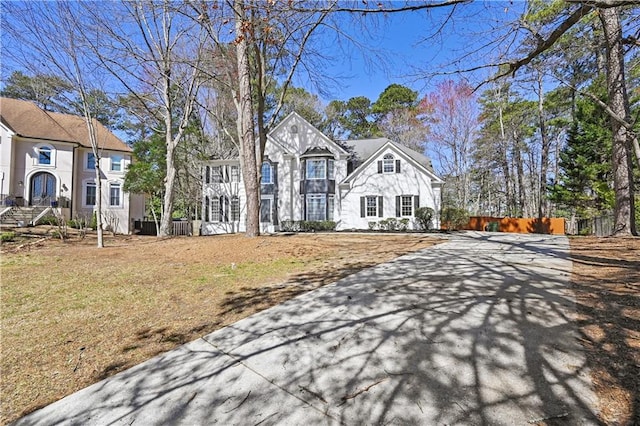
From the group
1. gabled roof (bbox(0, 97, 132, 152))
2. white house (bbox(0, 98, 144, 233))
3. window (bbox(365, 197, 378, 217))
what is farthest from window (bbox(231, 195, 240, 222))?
window (bbox(365, 197, 378, 217))

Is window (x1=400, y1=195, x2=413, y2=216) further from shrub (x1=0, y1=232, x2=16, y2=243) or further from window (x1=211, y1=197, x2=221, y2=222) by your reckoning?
shrub (x1=0, y1=232, x2=16, y2=243)

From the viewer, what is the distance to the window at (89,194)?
72.9ft

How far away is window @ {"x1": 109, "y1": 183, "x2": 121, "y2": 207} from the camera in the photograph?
22.5 m

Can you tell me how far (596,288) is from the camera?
4.15 meters

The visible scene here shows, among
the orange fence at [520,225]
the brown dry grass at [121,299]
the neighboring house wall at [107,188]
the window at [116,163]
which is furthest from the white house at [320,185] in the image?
the brown dry grass at [121,299]

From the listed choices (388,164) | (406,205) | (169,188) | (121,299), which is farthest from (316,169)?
(121,299)

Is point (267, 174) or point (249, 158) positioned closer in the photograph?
point (249, 158)

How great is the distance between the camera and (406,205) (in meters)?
19.8

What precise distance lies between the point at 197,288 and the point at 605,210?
22.7 metres

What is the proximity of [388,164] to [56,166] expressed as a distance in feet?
75.1

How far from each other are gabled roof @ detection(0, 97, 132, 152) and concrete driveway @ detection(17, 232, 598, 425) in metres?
22.2

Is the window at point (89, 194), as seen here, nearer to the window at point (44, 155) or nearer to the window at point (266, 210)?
the window at point (44, 155)

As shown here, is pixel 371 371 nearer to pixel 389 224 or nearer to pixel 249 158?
pixel 249 158

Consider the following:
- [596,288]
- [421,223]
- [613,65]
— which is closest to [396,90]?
[421,223]
